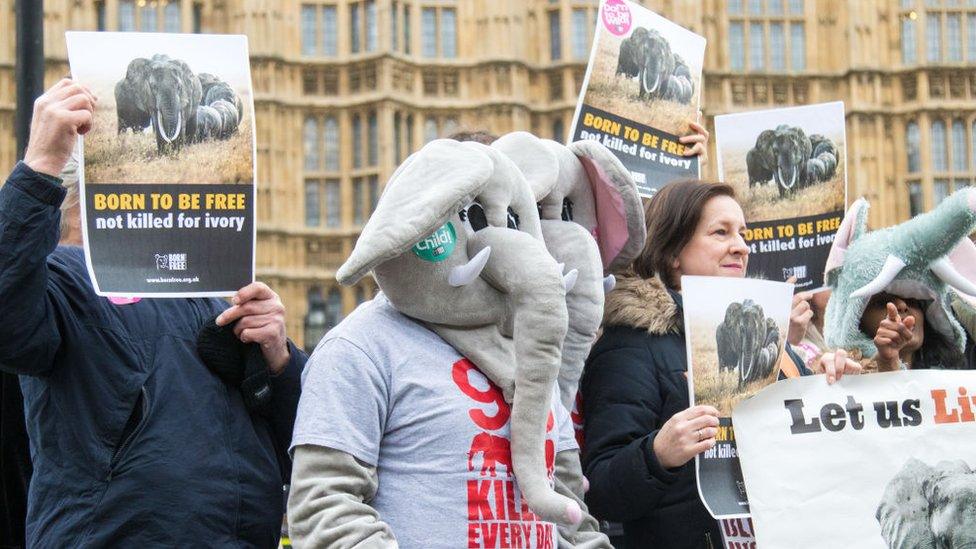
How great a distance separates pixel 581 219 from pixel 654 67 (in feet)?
4.33

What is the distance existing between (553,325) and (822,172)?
2.12 metres

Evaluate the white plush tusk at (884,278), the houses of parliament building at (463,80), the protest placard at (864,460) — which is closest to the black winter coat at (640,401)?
the protest placard at (864,460)

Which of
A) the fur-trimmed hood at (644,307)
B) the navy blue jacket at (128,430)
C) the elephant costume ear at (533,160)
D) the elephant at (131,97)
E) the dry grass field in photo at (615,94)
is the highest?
the dry grass field in photo at (615,94)

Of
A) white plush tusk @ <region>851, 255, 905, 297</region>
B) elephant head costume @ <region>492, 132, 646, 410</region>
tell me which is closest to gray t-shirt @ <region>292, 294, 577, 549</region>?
elephant head costume @ <region>492, 132, 646, 410</region>

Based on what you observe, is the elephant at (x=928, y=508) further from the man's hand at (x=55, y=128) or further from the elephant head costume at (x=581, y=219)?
the man's hand at (x=55, y=128)

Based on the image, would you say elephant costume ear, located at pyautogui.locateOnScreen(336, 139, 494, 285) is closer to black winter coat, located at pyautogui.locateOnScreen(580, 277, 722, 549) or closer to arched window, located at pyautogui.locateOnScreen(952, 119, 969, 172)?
black winter coat, located at pyautogui.locateOnScreen(580, 277, 722, 549)

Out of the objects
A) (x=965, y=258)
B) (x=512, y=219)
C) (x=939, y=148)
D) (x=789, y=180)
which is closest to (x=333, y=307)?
(x=939, y=148)

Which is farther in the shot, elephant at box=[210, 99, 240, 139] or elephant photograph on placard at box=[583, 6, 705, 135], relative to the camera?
elephant photograph on placard at box=[583, 6, 705, 135]

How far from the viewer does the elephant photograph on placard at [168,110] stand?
2.83m

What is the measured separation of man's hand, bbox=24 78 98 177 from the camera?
2682mm

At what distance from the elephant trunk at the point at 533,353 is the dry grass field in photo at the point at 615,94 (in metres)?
1.69

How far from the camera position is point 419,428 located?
8.12 ft

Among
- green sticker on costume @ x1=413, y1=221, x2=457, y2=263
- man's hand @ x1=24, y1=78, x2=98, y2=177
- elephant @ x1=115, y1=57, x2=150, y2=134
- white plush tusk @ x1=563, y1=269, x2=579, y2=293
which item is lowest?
white plush tusk @ x1=563, y1=269, x2=579, y2=293

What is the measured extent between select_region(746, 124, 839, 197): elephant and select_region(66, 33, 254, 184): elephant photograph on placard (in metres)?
1.87
